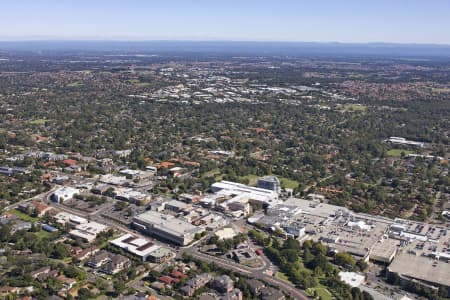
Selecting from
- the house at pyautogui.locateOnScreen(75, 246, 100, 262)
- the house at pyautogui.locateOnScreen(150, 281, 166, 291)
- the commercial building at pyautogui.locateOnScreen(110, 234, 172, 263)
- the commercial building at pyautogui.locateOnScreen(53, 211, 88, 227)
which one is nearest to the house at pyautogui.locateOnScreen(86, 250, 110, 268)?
the house at pyautogui.locateOnScreen(75, 246, 100, 262)

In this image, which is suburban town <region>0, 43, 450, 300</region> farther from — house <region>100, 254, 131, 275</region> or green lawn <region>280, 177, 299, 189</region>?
green lawn <region>280, 177, 299, 189</region>

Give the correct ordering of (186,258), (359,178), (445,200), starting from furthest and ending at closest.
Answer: (359,178) < (445,200) < (186,258)

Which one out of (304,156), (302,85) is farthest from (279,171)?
(302,85)

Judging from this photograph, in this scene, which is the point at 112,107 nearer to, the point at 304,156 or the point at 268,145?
the point at 268,145

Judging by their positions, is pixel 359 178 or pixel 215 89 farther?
pixel 215 89

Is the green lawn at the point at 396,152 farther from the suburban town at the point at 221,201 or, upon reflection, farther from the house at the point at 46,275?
the house at the point at 46,275

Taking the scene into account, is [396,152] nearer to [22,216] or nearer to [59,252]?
[22,216]
